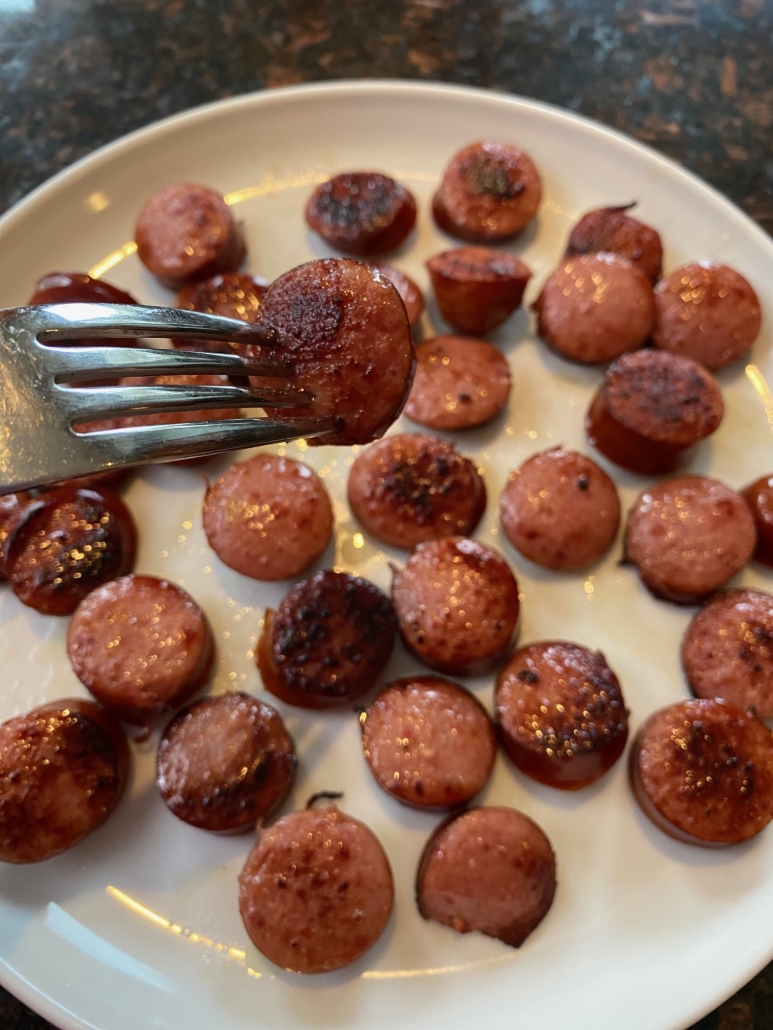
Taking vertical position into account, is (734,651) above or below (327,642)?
below

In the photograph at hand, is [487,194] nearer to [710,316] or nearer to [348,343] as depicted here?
[710,316]

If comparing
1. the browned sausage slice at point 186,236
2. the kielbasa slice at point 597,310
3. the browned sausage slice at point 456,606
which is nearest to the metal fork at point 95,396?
the browned sausage slice at point 456,606

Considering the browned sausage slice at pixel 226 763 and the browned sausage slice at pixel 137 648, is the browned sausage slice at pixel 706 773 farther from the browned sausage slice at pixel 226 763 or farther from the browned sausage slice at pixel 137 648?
the browned sausage slice at pixel 137 648

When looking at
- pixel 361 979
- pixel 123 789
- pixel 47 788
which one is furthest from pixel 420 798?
pixel 47 788

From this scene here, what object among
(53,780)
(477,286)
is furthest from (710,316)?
(53,780)

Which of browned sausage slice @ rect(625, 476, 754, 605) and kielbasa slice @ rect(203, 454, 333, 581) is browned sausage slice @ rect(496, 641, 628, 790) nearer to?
browned sausage slice @ rect(625, 476, 754, 605)

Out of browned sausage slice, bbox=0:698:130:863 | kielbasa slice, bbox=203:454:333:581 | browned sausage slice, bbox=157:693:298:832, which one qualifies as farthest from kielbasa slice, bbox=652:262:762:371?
browned sausage slice, bbox=0:698:130:863

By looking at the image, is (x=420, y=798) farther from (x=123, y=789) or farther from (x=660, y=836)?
(x=123, y=789)
